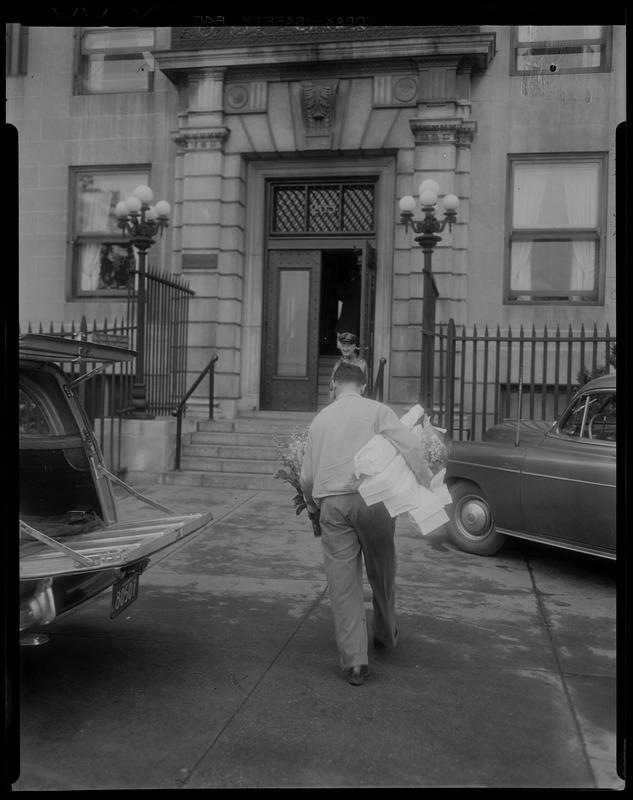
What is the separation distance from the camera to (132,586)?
456cm

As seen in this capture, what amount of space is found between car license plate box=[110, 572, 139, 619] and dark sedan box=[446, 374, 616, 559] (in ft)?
11.5

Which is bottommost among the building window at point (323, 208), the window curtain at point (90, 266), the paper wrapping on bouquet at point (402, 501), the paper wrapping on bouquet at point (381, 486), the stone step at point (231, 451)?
the stone step at point (231, 451)

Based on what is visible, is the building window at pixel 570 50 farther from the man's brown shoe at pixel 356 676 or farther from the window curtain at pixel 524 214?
the man's brown shoe at pixel 356 676

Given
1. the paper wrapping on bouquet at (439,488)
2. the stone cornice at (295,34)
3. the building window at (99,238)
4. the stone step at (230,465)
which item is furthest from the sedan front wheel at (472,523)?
the building window at (99,238)

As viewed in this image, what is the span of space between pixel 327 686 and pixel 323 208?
1062 cm

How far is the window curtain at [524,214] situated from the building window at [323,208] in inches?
95.3

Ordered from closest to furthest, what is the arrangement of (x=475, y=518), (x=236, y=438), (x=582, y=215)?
(x=475, y=518) < (x=236, y=438) < (x=582, y=215)

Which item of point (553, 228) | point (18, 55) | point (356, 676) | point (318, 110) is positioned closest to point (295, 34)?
point (318, 110)

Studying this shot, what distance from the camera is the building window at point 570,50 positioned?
12352 millimetres

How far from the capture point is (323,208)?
45.2 ft

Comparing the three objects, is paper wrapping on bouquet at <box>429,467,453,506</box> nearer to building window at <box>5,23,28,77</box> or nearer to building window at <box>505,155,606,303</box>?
building window at <box>505,155,606,303</box>

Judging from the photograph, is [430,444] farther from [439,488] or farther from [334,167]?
[334,167]

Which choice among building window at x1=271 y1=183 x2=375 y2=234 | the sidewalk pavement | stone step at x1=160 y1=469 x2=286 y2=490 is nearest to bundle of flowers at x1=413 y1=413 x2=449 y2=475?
the sidewalk pavement

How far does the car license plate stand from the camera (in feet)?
14.1
